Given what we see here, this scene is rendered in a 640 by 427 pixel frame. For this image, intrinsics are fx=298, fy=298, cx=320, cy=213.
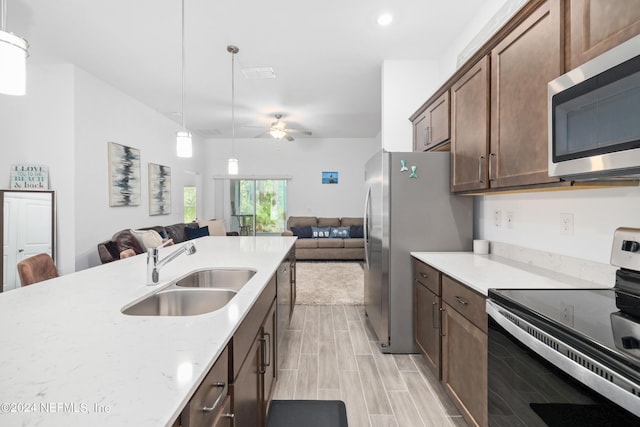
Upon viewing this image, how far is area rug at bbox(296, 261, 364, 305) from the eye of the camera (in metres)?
4.07

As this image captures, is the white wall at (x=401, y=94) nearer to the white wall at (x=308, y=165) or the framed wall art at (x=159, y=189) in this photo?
the framed wall art at (x=159, y=189)

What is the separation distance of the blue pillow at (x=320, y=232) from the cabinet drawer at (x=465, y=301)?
522 centimetres

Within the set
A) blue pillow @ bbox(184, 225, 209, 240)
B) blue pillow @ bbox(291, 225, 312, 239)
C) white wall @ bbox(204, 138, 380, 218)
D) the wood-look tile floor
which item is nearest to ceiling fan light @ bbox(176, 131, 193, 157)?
the wood-look tile floor

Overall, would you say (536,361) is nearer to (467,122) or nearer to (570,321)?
(570,321)

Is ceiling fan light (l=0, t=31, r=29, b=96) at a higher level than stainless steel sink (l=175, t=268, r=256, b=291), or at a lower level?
higher

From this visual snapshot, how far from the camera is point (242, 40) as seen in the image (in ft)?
10.3

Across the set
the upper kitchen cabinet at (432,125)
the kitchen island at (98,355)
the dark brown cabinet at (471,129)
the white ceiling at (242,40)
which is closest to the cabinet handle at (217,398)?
the kitchen island at (98,355)

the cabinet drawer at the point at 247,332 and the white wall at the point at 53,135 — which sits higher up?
the white wall at the point at 53,135

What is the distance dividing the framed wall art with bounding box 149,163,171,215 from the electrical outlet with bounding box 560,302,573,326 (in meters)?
5.71

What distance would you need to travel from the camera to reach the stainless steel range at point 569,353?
77 cm

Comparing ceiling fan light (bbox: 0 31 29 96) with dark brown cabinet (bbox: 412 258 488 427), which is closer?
ceiling fan light (bbox: 0 31 29 96)

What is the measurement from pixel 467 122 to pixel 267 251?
1827mm

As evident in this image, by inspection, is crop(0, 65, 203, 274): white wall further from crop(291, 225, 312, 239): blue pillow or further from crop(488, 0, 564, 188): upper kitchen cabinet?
Answer: crop(488, 0, 564, 188): upper kitchen cabinet

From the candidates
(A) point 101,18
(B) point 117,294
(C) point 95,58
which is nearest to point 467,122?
(B) point 117,294
